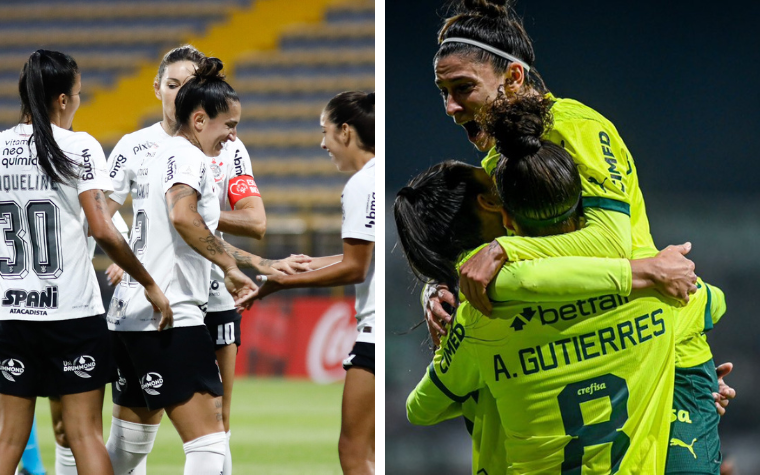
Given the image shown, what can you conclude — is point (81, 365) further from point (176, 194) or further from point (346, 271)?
point (346, 271)

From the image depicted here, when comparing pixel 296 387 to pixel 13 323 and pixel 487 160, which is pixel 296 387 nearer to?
pixel 13 323

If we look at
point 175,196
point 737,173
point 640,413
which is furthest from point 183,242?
point 737,173

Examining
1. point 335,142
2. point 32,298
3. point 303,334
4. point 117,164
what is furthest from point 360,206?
point 303,334

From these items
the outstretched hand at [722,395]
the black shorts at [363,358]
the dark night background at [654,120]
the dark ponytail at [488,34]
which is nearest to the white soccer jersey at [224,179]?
the black shorts at [363,358]

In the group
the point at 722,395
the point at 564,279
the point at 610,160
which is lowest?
the point at 722,395

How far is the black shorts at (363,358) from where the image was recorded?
313 cm

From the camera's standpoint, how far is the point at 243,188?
3.76 metres

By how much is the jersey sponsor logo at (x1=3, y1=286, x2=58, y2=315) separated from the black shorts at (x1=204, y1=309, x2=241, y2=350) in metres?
0.74

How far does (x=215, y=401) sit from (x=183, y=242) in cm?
56

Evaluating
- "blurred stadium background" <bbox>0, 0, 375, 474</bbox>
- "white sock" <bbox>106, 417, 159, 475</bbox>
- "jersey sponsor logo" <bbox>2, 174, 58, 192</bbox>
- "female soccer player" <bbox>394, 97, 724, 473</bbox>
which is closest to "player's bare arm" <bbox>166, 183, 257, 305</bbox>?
"jersey sponsor logo" <bbox>2, 174, 58, 192</bbox>

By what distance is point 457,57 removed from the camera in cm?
218

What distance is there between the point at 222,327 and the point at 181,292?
23.9 inches

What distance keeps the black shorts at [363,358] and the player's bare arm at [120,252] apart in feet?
2.10

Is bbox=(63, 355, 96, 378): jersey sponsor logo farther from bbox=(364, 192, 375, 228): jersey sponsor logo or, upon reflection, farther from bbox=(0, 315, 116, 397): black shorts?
bbox=(364, 192, 375, 228): jersey sponsor logo
